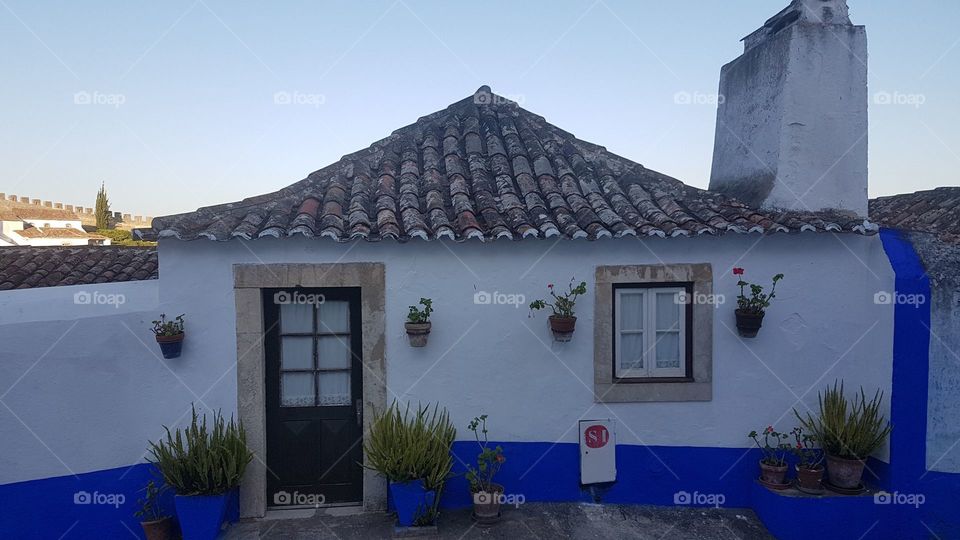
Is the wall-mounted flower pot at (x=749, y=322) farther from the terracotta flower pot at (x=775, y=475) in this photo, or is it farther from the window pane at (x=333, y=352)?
the window pane at (x=333, y=352)

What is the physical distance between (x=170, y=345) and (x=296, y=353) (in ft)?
3.81

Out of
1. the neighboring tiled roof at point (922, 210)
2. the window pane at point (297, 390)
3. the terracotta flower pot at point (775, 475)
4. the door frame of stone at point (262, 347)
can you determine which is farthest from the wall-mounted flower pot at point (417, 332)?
the neighboring tiled roof at point (922, 210)

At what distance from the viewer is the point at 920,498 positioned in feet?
17.9

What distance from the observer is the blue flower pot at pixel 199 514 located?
16.6ft

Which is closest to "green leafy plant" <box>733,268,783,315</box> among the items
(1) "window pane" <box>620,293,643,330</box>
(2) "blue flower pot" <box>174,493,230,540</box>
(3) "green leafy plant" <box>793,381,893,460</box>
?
(1) "window pane" <box>620,293,643,330</box>

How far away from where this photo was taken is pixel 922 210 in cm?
991

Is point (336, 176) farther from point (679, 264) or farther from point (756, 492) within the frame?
point (756, 492)

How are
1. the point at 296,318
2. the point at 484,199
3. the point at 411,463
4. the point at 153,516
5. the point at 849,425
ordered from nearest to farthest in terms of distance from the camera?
the point at 411,463 → the point at 153,516 → the point at 849,425 → the point at 296,318 → the point at 484,199

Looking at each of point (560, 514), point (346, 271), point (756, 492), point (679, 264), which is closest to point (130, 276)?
point (346, 271)

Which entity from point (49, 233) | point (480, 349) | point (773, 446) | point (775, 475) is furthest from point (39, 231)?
point (775, 475)

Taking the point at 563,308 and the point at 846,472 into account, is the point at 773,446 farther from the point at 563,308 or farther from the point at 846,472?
the point at 563,308

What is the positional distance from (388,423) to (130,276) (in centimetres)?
525

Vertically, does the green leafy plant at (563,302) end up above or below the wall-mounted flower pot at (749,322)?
above

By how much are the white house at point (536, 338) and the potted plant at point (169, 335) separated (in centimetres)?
11
